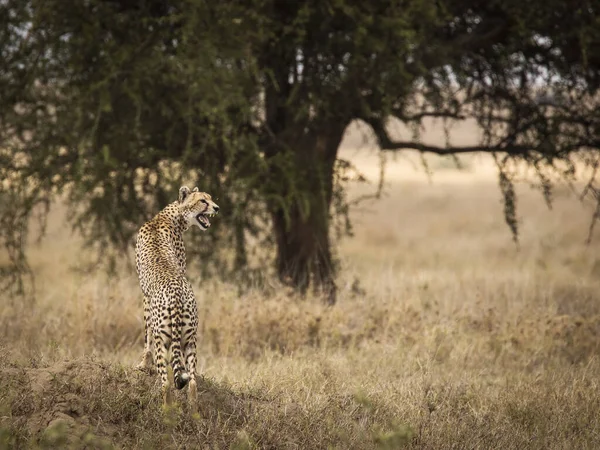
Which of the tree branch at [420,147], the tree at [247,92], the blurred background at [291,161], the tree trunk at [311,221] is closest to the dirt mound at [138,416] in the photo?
the blurred background at [291,161]

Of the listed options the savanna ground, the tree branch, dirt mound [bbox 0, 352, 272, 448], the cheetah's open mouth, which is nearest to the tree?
the tree branch

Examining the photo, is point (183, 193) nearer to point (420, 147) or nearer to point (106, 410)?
point (106, 410)

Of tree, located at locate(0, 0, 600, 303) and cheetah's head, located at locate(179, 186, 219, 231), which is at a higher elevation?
tree, located at locate(0, 0, 600, 303)

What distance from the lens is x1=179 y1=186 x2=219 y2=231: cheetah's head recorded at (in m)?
5.71

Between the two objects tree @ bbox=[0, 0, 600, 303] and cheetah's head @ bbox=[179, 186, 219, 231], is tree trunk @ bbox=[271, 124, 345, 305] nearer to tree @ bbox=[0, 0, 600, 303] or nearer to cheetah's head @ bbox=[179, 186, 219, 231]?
tree @ bbox=[0, 0, 600, 303]

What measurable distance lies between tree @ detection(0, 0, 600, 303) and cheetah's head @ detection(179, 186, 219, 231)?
9.86ft

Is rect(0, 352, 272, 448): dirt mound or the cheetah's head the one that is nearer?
rect(0, 352, 272, 448): dirt mound

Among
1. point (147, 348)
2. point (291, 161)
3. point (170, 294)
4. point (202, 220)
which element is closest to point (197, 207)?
point (202, 220)

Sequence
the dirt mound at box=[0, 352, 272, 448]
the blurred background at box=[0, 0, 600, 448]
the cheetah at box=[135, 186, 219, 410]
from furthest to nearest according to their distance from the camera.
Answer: the blurred background at box=[0, 0, 600, 448], the cheetah at box=[135, 186, 219, 410], the dirt mound at box=[0, 352, 272, 448]

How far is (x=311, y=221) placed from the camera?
1073 centimetres

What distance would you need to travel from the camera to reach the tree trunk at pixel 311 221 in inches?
386

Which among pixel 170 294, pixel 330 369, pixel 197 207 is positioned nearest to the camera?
pixel 170 294

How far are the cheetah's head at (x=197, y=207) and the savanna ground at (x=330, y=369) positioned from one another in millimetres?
1052

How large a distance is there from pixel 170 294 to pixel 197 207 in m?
0.78
